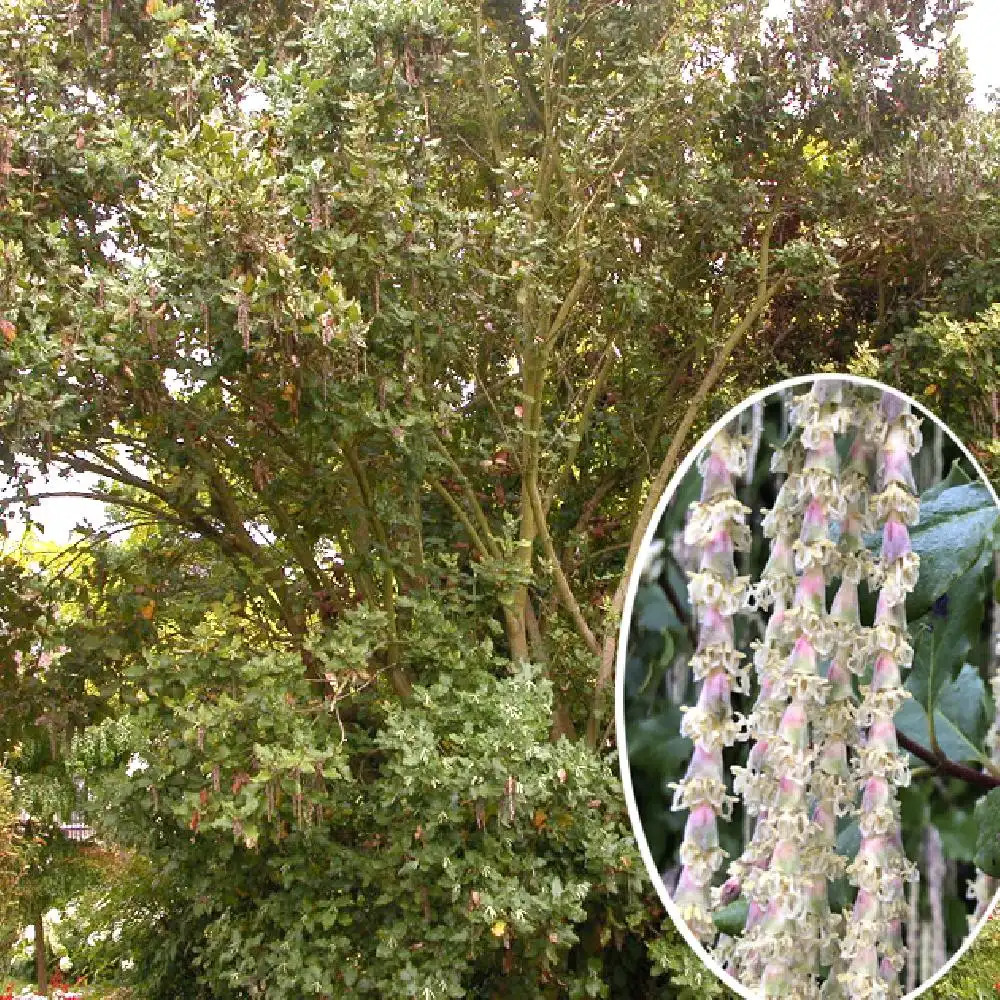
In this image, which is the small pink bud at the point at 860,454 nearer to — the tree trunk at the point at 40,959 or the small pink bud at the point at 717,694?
the small pink bud at the point at 717,694

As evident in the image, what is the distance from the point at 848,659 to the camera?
128 cm

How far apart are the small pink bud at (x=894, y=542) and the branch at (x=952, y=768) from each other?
206 mm

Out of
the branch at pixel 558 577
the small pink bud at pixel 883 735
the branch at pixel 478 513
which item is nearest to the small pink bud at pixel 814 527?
the small pink bud at pixel 883 735

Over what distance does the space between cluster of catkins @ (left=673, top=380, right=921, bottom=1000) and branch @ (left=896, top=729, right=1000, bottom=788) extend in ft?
0.10

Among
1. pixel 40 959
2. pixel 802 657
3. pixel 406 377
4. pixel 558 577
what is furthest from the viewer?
pixel 40 959

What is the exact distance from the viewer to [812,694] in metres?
1.27

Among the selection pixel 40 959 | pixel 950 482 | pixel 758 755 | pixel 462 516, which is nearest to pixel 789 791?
pixel 758 755

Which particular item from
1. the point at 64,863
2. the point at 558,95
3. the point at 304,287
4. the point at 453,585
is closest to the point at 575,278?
the point at 558,95

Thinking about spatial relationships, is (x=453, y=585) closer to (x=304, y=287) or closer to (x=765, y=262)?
(x=304, y=287)

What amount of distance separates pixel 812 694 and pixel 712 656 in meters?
0.11

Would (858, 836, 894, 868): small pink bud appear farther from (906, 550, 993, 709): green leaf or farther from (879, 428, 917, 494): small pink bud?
(879, 428, 917, 494): small pink bud

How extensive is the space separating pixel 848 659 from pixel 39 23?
4674 mm

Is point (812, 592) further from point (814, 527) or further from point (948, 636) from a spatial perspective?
point (948, 636)

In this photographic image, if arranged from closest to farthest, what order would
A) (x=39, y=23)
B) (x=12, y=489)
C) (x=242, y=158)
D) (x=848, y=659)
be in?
(x=848, y=659) → (x=242, y=158) → (x=12, y=489) → (x=39, y=23)
